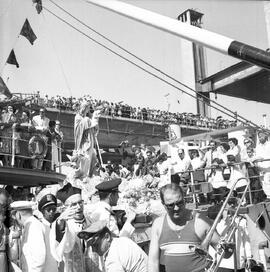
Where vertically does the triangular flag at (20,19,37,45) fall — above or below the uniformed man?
above

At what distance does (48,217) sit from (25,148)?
5437 millimetres

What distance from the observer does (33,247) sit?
3869mm

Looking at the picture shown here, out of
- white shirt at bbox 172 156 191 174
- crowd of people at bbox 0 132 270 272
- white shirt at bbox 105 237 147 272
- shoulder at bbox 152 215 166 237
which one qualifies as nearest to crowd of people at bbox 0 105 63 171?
white shirt at bbox 172 156 191 174

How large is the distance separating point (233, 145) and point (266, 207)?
152 centimetres

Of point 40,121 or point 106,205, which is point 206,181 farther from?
point 106,205

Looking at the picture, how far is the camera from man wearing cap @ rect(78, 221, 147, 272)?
296 centimetres

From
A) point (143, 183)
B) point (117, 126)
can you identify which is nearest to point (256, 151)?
point (143, 183)

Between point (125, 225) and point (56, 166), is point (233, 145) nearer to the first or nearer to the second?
point (56, 166)

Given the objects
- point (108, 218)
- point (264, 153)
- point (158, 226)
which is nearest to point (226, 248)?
point (158, 226)

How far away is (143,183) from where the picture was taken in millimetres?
11289

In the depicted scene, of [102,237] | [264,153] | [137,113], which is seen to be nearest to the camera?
[102,237]

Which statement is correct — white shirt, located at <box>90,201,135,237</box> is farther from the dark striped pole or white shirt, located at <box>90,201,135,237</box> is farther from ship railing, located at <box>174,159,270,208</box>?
ship railing, located at <box>174,159,270,208</box>

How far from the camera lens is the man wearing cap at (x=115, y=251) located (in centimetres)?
296

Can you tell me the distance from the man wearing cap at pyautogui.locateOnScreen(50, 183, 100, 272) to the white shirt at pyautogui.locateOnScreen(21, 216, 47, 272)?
12 centimetres
